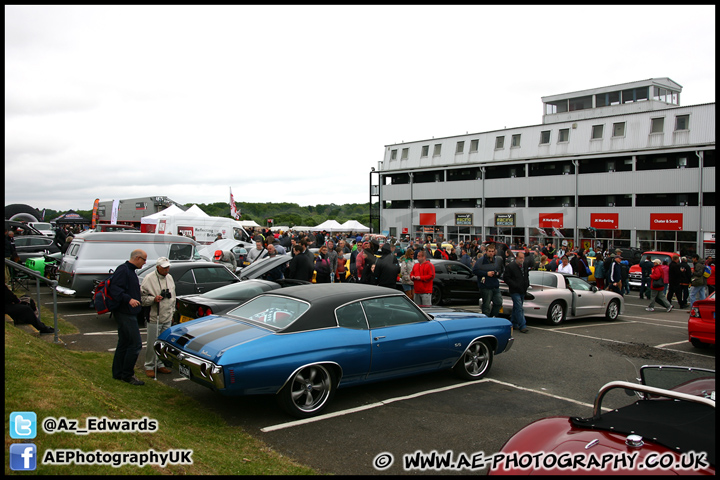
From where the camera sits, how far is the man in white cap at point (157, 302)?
23.0ft

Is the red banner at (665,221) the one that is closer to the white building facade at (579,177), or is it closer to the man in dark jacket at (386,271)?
the white building facade at (579,177)

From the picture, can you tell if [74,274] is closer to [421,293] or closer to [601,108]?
[421,293]

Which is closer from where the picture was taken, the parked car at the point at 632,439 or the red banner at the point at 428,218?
the parked car at the point at 632,439

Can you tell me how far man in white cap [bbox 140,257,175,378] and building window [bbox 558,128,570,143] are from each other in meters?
37.1

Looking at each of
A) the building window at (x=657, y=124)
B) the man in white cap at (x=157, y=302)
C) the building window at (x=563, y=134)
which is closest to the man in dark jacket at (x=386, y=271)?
the man in white cap at (x=157, y=302)

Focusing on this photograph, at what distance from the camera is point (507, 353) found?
888 cm

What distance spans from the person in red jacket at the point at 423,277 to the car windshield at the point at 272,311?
4.85 m

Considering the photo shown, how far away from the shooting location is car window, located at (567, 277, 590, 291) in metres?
12.9

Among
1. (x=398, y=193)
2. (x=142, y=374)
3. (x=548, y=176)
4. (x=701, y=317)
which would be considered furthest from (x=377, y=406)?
(x=398, y=193)

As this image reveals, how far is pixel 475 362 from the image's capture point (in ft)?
23.7

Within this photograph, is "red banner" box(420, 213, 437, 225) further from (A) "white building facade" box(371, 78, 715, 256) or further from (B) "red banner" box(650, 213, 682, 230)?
(B) "red banner" box(650, 213, 682, 230)

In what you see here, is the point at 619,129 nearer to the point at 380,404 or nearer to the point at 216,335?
the point at 380,404

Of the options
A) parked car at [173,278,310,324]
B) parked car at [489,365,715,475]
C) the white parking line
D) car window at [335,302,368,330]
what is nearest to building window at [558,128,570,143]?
parked car at [173,278,310,324]

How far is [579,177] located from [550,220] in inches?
148
